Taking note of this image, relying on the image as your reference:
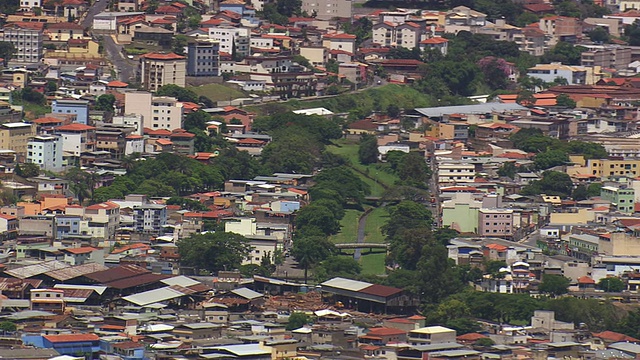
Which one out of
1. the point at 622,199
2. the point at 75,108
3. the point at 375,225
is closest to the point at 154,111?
the point at 75,108

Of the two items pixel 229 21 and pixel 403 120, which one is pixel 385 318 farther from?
pixel 229 21

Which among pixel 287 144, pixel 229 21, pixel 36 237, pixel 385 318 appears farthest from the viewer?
pixel 229 21

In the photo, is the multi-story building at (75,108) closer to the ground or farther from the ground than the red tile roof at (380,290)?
farther from the ground

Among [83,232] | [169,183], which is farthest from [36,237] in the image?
[169,183]

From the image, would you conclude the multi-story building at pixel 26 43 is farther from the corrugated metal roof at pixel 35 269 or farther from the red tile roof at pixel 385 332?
the red tile roof at pixel 385 332

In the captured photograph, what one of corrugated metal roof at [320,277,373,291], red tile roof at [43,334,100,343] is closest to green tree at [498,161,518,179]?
corrugated metal roof at [320,277,373,291]

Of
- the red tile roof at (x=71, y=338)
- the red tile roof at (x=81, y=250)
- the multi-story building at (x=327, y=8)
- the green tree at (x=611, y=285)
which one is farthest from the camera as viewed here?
the multi-story building at (x=327, y=8)

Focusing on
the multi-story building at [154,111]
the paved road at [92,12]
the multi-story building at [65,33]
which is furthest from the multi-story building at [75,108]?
the paved road at [92,12]
